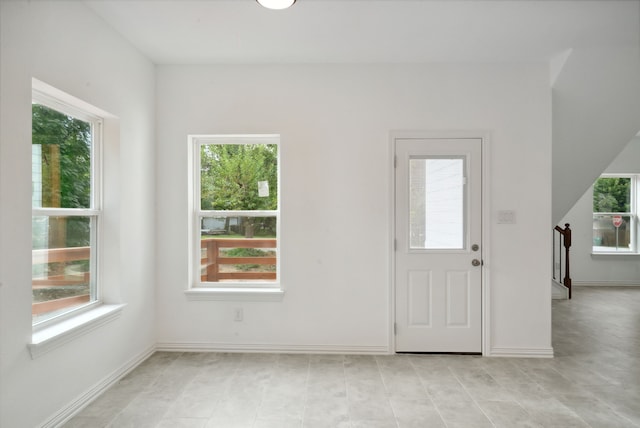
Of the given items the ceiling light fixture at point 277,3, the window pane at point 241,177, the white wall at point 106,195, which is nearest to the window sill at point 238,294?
the white wall at point 106,195

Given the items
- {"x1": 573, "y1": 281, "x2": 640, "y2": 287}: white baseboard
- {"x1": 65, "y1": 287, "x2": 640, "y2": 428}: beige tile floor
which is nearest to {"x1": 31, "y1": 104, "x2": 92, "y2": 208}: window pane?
{"x1": 65, "y1": 287, "x2": 640, "y2": 428}: beige tile floor

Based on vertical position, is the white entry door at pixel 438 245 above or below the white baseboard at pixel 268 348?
above

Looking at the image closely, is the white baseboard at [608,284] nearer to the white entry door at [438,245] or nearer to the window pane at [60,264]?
the white entry door at [438,245]

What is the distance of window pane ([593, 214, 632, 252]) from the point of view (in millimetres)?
7102

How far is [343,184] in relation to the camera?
11.6 feet

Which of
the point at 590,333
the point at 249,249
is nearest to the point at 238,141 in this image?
the point at 249,249

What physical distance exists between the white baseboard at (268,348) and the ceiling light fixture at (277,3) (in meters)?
2.77

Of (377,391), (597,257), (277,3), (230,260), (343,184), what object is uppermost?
(277,3)

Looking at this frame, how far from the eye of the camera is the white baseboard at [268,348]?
353 centimetres

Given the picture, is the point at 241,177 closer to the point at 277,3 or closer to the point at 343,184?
the point at 343,184

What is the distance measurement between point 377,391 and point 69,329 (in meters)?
2.09

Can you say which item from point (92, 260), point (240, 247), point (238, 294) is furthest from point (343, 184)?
point (92, 260)

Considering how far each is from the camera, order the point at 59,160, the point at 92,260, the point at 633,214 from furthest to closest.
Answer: the point at 633,214 < the point at 92,260 < the point at 59,160

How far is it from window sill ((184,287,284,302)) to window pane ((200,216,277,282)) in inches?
6.5
